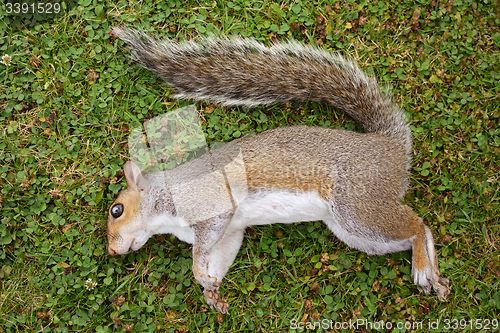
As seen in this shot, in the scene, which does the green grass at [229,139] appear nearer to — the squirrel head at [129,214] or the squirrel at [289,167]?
the squirrel at [289,167]

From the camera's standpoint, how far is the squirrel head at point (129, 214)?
7.65 feet

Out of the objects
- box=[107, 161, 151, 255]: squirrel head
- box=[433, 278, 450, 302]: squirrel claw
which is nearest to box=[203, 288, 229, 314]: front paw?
box=[107, 161, 151, 255]: squirrel head

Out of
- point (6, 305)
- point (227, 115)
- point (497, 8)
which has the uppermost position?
point (497, 8)

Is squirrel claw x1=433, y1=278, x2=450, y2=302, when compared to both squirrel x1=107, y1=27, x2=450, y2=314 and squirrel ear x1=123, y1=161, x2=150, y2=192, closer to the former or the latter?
squirrel x1=107, y1=27, x2=450, y2=314

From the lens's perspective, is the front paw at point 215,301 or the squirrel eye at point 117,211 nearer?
the squirrel eye at point 117,211

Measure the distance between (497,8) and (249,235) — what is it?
259 centimetres

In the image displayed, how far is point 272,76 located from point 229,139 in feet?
1.94

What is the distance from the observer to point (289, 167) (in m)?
2.31

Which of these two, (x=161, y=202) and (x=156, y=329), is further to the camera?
(x=156, y=329)

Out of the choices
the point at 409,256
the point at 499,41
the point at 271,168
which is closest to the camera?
the point at 271,168

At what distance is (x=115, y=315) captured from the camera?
2707mm

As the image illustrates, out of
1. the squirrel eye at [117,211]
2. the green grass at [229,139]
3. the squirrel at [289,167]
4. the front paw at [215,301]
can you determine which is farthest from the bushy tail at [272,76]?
the front paw at [215,301]

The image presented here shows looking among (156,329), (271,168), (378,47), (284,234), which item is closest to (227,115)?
(271,168)

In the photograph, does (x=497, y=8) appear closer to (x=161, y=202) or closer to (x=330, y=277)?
(x=330, y=277)
